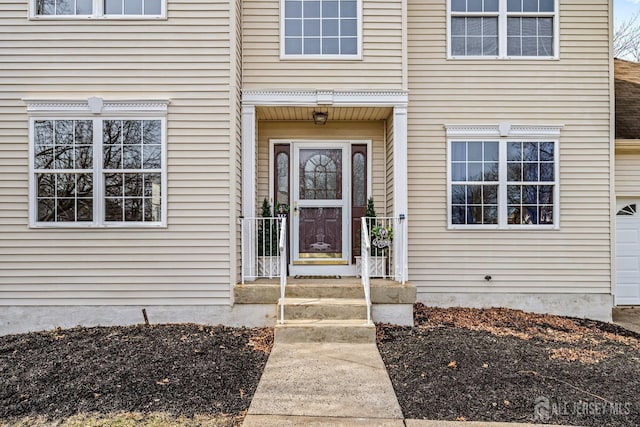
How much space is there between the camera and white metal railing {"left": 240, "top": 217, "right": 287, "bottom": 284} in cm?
598

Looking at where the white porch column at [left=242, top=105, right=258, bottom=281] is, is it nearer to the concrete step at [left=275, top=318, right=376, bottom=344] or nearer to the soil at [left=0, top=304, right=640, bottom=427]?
the soil at [left=0, top=304, right=640, bottom=427]

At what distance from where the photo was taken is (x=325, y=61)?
6.29m

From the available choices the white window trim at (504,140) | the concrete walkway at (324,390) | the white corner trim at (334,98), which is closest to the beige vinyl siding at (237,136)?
the white corner trim at (334,98)

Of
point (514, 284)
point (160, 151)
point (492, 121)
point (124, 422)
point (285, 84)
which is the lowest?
point (124, 422)

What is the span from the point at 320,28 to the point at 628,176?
5.57 m

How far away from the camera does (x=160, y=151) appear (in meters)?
5.69

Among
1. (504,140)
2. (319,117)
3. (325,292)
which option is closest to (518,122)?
(504,140)

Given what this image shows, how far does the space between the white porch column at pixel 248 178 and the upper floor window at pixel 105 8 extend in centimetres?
170

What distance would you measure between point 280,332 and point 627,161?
20.9 ft

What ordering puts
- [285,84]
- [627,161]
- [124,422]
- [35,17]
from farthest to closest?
[627,161], [285,84], [35,17], [124,422]

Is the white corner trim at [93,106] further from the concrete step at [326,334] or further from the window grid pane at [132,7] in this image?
the concrete step at [326,334]

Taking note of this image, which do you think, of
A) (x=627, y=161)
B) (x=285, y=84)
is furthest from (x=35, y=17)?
(x=627, y=161)

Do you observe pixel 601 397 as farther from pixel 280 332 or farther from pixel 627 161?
pixel 627 161

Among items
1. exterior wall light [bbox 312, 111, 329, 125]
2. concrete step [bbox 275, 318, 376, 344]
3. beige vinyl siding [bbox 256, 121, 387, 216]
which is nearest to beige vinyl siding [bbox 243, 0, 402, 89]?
exterior wall light [bbox 312, 111, 329, 125]
